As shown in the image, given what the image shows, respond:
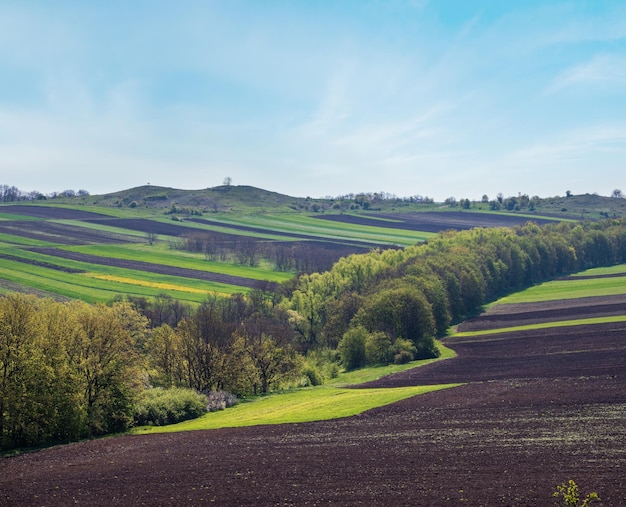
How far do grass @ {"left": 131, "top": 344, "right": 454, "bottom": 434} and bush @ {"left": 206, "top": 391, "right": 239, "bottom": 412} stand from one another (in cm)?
92

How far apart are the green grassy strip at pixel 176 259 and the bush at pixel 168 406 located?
2996 inches

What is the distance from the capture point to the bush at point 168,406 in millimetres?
57062

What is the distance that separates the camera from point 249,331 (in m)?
80.8

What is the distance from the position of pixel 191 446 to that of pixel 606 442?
Result: 25.7m

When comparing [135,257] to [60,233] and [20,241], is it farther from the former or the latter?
[60,233]

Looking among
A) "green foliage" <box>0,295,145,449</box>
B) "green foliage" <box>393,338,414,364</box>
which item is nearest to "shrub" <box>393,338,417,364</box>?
"green foliage" <box>393,338,414,364</box>

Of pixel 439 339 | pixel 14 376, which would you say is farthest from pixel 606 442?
pixel 439 339

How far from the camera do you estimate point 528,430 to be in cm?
4319

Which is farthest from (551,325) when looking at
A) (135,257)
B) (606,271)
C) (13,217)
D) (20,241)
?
(13,217)

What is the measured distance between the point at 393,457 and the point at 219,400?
28.4 meters

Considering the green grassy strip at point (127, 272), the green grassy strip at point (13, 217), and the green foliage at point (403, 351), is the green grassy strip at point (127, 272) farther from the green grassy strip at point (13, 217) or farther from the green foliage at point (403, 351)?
the green grassy strip at point (13, 217)

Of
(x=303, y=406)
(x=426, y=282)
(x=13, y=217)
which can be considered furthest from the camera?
(x=13, y=217)

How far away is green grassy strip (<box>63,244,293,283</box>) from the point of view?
468 ft

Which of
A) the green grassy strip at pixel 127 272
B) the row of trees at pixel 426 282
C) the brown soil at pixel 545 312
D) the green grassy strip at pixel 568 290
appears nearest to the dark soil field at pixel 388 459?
the row of trees at pixel 426 282
